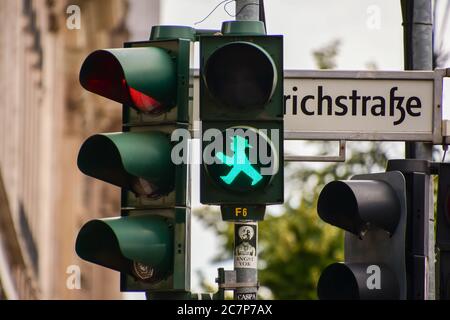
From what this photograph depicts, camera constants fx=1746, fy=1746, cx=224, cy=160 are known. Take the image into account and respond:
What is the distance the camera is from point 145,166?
8.88 meters

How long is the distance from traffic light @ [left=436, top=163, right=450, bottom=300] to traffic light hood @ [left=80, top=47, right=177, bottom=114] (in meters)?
1.55

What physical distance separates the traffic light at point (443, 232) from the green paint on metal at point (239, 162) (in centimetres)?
117

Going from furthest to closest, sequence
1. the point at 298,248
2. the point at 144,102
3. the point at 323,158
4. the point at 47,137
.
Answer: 1. the point at 47,137
2. the point at 298,248
3. the point at 323,158
4. the point at 144,102

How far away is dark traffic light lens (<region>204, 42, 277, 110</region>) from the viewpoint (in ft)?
28.9

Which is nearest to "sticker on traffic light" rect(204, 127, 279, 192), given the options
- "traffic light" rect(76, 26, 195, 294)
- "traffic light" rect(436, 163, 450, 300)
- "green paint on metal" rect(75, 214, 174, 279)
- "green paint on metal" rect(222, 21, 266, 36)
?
"traffic light" rect(76, 26, 195, 294)

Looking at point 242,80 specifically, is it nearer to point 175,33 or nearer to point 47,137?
point 175,33

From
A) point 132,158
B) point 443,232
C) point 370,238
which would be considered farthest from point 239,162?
point 443,232

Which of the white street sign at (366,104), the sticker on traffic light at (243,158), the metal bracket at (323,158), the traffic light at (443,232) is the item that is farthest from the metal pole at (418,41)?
the sticker on traffic light at (243,158)

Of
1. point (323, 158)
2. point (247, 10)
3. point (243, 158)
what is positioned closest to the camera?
point (243, 158)

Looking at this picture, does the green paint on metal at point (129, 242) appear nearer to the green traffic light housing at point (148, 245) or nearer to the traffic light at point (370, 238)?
the green traffic light housing at point (148, 245)

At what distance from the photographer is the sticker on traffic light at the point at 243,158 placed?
8.71 metres

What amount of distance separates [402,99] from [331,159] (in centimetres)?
65

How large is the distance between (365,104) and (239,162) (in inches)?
79.4

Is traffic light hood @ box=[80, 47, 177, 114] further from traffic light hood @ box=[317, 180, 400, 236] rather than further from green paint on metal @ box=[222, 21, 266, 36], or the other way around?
traffic light hood @ box=[317, 180, 400, 236]
